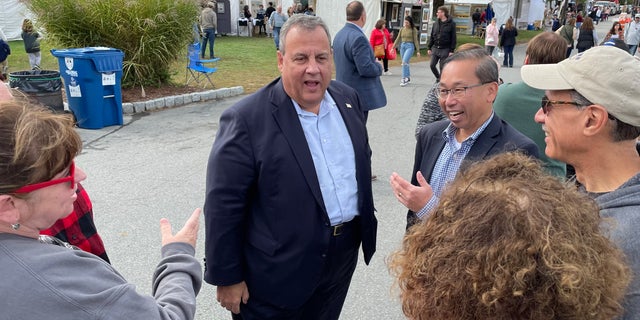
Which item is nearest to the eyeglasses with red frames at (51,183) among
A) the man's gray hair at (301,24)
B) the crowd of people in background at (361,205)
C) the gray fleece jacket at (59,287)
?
the crowd of people in background at (361,205)

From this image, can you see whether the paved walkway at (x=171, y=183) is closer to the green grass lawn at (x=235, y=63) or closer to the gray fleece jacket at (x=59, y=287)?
the gray fleece jacket at (x=59, y=287)

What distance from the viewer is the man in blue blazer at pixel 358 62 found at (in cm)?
541

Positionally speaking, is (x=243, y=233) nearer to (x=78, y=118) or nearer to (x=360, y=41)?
(x=360, y=41)

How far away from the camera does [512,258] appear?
2.92ft

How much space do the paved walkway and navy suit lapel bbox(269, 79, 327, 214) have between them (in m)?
1.01

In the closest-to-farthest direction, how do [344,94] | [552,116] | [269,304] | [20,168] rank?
[20,168] < [552,116] < [269,304] < [344,94]

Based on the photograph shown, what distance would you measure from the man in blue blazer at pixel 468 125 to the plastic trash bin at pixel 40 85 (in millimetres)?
6430

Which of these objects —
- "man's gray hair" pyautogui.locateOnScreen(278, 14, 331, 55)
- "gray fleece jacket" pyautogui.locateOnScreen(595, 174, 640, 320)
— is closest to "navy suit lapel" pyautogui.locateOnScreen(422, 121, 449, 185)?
"man's gray hair" pyautogui.locateOnScreen(278, 14, 331, 55)

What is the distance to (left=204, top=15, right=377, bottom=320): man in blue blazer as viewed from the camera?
2.04 m

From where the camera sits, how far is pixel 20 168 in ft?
3.74

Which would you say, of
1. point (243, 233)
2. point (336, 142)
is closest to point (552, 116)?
point (336, 142)

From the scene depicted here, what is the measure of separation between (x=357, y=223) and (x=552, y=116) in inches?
41.8

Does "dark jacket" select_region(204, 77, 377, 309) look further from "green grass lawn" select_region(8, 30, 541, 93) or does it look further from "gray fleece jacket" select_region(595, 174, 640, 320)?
"green grass lawn" select_region(8, 30, 541, 93)

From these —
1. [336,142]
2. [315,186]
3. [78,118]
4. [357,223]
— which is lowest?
[78,118]
